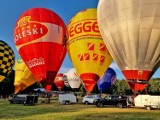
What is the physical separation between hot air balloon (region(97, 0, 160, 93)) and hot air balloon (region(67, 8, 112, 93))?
27.7ft

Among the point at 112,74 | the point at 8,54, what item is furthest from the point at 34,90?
the point at 8,54

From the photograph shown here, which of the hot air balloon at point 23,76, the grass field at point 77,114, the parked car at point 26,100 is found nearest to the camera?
the grass field at point 77,114

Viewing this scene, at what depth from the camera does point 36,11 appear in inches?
1358

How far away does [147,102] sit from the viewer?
31953 mm

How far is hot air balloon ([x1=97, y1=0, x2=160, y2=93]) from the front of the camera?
24.2m

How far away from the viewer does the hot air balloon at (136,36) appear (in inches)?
955

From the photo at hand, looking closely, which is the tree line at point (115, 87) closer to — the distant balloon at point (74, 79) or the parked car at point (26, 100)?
the distant balloon at point (74, 79)

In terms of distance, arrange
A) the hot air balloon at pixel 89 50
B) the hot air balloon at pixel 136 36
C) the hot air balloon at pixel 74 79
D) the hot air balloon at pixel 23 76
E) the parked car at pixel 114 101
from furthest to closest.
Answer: the hot air balloon at pixel 74 79 < the hot air balloon at pixel 23 76 < the hot air balloon at pixel 89 50 < the parked car at pixel 114 101 < the hot air balloon at pixel 136 36

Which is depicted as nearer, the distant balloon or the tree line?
the distant balloon

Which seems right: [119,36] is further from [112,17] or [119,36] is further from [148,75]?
[148,75]

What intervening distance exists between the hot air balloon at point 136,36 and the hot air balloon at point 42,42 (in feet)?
29.1

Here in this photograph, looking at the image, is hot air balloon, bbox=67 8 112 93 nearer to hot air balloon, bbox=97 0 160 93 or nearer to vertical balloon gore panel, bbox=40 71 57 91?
vertical balloon gore panel, bbox=40 71 57 91

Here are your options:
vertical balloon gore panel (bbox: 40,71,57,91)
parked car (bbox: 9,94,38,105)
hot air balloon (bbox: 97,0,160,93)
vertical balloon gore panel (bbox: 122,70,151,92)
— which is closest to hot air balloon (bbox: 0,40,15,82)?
parked car (bbox: 9,94,38,105)

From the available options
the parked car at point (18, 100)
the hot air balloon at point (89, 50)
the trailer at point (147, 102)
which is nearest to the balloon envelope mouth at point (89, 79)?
the hot air balloon at point (89, 50)
